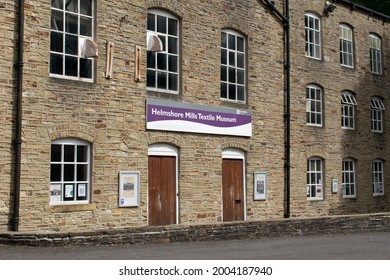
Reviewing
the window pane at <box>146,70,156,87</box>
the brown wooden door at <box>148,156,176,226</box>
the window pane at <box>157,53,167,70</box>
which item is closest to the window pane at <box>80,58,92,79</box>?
the window pane at <box>146,70,156,87</box>

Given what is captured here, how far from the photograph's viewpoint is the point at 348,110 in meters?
25.2

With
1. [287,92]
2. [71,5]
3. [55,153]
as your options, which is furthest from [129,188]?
[287,92]

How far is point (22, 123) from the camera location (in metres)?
14.7

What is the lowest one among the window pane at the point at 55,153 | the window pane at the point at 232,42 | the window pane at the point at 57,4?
the window pane at the point at 55,153

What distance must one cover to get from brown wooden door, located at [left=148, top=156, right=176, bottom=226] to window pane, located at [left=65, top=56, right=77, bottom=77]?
3.27 metres

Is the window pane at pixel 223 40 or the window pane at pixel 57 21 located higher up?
the window pane at pixel 223 40

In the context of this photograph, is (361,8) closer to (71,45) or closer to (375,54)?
(375,54)

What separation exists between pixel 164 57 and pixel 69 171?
178 inches

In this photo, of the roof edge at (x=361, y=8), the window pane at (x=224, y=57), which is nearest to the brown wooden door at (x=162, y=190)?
the window pane at (x=224, y=57)

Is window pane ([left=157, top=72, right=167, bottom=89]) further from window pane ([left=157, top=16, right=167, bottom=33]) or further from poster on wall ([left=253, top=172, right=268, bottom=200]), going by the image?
poster on wall ([left=253, top=172, right=268, bottom=200])

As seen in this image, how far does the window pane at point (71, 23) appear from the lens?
1581 centimetres

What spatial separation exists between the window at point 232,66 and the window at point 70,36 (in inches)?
198

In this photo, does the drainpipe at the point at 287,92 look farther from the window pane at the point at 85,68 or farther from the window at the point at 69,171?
the window at the point at 69,171

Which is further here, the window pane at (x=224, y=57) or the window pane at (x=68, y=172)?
the window pane at (x=224, y=57)
